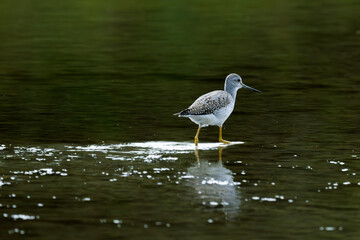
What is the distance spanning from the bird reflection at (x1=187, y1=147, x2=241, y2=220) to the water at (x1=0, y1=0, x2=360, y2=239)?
0.09ft

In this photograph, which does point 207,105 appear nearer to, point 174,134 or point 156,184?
point 174,134

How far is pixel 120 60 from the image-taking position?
24547mm

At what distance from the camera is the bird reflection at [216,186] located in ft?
32.3

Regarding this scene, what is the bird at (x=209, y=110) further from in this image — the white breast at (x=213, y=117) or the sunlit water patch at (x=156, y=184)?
the sunlit water patch at (x=156, y=184)

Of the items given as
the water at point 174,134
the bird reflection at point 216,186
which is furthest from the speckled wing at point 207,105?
the bird reflection at point 216,186

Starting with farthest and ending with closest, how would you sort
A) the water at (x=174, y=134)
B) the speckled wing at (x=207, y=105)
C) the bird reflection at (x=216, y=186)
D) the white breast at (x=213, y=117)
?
the white breast at (x=213, y=117) < the speckled wing at (x=207, y=105) < the bird reflection at (x=216, y=186) < the water at (x=174, y=134)

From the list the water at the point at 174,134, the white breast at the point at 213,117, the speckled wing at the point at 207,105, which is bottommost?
the water at the point at 174,134

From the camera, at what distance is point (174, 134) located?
577 inches

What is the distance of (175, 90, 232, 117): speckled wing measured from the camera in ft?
45.1

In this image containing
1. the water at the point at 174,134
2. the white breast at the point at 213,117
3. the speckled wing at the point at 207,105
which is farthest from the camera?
the white breast at the point at 213,117

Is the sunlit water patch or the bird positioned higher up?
the bird

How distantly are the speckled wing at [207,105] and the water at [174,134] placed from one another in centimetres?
54

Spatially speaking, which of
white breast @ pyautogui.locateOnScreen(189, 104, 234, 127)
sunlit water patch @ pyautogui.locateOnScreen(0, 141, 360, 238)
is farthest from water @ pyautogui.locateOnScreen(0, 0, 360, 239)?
white breast @ pyautogui.locateOnScreen(189, 104, 234, 127)

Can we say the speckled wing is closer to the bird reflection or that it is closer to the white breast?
the white breast
